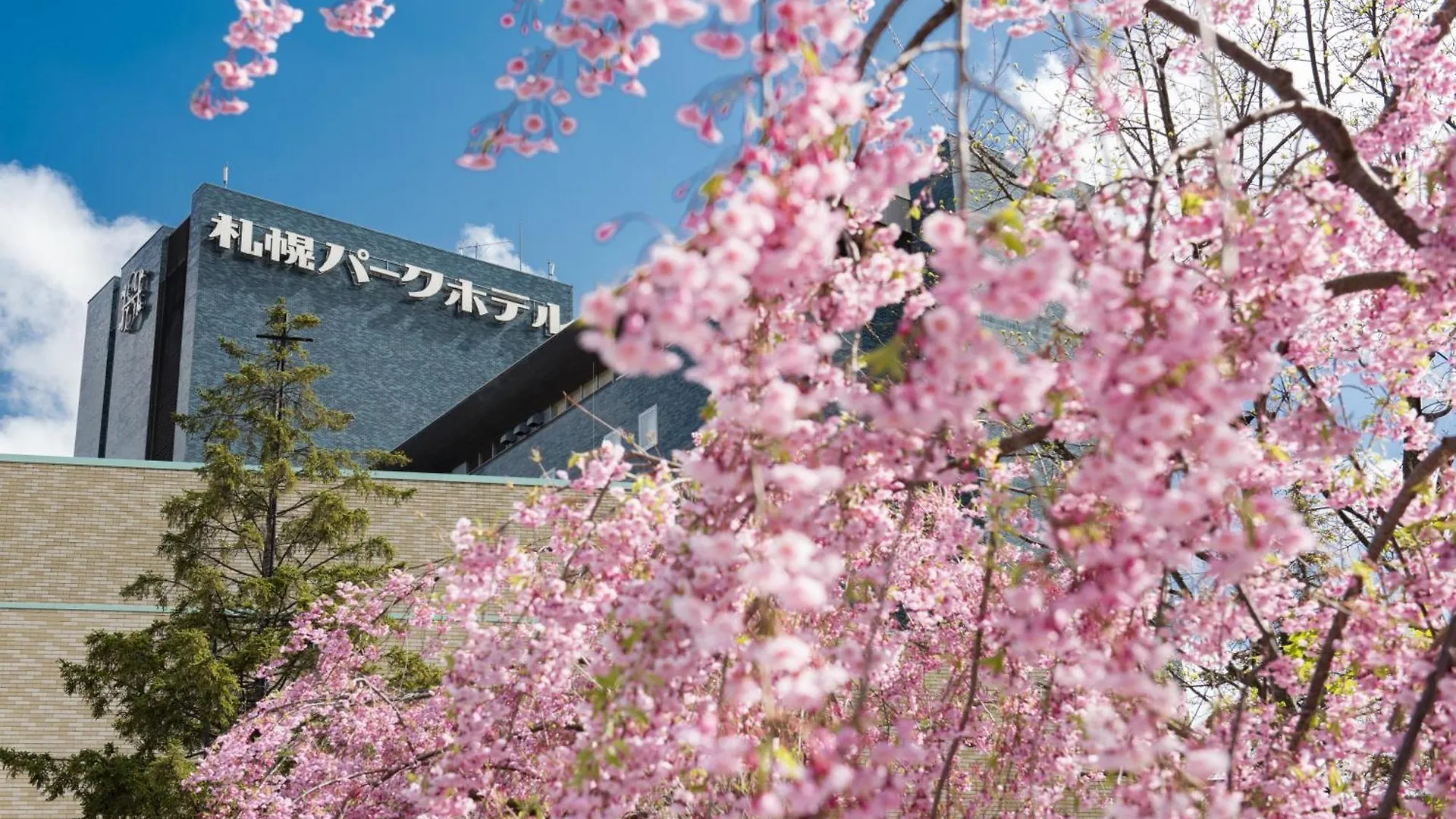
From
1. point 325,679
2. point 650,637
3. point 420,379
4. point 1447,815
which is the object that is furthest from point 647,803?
point 420,379

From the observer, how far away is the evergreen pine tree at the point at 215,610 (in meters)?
10.2

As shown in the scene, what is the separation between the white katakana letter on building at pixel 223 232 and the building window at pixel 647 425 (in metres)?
12.9

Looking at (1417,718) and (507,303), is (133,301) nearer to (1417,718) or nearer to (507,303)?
(507,303)

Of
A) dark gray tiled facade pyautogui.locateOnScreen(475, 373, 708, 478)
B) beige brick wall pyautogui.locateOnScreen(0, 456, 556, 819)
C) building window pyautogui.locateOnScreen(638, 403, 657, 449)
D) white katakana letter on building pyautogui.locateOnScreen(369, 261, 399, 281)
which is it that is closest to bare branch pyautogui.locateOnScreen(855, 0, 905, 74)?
beige brick wall pyautogui.locateOnScreen(0, 456, 556, 819)

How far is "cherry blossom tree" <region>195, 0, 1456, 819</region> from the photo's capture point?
218 cm

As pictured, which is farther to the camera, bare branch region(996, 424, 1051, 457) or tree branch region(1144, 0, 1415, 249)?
tree branch region(1144, 0, 1415, 249)

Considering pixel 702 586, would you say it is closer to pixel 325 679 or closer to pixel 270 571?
pixel 325 679

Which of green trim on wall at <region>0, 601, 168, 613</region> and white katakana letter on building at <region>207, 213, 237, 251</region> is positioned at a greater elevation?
white katakana letter on building at <region>207, 213, 237, 251</region>

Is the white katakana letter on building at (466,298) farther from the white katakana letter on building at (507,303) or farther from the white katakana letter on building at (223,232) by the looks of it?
the white katakana letter on building at (223,232)

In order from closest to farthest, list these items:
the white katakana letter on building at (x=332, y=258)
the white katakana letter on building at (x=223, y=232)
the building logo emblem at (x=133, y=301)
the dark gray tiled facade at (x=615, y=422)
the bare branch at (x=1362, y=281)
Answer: the bare branch at (x=1362, y=281)
the dark gray tiled facade at (x=615, y=422)
the white katakana letter on building at (x=223, y=232)
the white katakana letter on building at (x=332, y=258)
the building logo emblem at (x=133, y=301)

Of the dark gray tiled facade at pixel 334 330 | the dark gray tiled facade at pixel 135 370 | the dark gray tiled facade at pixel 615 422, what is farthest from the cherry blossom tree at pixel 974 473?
the dark gray tiled facade at pixel 135 370

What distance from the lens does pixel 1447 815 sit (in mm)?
3434

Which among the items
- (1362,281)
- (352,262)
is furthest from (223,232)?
(1362,281)

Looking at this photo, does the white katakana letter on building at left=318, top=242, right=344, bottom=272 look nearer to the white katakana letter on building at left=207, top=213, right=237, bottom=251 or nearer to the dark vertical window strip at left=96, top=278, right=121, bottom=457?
the white katakana letter on building at left=207, top=213, right=237, bottom=251
